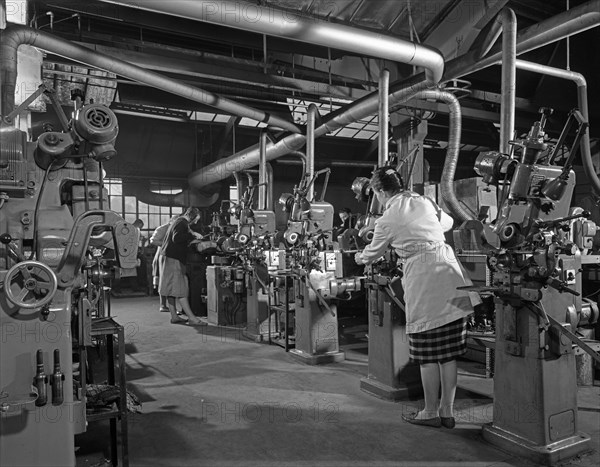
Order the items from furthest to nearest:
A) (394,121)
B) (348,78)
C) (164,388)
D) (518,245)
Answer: (394,121) → (348,78) → (164,388) → (518,245)

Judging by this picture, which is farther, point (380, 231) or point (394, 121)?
point (394, 121)

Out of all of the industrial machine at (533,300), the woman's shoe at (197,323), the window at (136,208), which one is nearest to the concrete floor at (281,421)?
the industrial machine at (533,300)

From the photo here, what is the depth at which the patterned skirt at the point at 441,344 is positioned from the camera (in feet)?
8.50

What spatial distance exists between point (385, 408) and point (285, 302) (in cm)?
176

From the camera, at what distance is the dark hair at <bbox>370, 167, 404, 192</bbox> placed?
2891 mm

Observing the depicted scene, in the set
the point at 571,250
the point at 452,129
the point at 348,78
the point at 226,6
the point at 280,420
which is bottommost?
the point at 280,420

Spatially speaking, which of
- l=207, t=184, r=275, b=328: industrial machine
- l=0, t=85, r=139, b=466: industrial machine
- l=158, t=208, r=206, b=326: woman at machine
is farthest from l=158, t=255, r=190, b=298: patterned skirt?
l=0, t=85, r=139, b=466: industrial machine

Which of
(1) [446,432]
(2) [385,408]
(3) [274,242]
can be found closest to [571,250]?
(1) [446,432]

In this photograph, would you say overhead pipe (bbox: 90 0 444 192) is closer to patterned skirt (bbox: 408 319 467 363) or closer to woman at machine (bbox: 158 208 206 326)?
patterned skirt (bbox: 408 319 467 363)

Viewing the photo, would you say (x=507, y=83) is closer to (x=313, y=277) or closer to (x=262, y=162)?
(x=313, y=277)

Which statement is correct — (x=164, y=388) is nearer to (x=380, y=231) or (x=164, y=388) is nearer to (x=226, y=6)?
(x=380, y=231)

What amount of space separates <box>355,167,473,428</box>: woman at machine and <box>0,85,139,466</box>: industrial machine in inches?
58.7

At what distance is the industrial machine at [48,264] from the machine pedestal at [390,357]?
1.85m

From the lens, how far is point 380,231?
2777 millimetres
